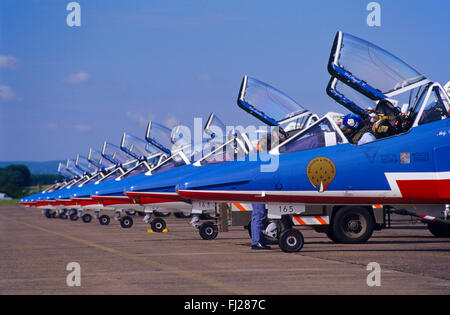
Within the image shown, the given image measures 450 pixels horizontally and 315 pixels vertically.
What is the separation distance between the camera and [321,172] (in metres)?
14.7

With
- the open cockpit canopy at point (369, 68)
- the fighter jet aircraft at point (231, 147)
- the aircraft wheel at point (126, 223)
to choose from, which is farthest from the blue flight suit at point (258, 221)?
the aircraft wheel at point (126, 223)

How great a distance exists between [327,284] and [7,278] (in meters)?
4.48

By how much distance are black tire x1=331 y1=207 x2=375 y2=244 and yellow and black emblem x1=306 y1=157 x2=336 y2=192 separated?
2295 millimetres

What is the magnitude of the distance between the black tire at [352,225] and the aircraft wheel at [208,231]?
14.8 feet

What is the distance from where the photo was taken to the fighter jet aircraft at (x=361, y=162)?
14641 mm

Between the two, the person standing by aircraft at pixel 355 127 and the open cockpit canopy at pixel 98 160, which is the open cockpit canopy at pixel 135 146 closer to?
the open cockpit canopy at pixel 98 160

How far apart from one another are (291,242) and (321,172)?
4.97 feet

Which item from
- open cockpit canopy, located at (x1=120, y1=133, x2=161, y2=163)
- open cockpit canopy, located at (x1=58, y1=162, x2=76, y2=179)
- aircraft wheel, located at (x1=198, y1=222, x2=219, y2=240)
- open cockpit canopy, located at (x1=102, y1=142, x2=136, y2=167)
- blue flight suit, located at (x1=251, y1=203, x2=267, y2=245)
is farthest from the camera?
open cockpit canopy, located at (x1=58, y1=162, x2=76, y2=179)

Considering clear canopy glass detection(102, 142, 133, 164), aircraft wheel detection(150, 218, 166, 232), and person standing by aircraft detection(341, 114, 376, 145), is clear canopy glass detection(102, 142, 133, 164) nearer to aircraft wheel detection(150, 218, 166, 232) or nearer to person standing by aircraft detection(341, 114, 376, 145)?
aircraft wheel detection(150, 218, 166, 232)

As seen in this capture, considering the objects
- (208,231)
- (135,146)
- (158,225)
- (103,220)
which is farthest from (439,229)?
(103,220)

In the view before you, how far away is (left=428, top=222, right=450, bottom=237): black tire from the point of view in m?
20.0

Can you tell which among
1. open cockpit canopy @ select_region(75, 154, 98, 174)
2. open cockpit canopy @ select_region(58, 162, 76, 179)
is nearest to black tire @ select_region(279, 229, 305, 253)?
open cockpit canopy @ select_region(75, 154, 98, 174)

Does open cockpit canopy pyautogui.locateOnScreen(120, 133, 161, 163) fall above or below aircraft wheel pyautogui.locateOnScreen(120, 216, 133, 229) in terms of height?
above
